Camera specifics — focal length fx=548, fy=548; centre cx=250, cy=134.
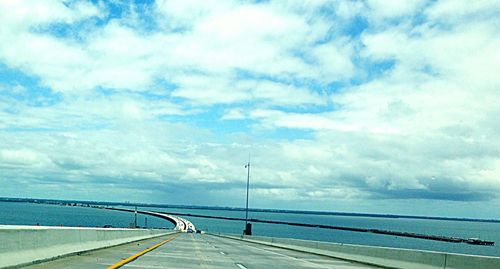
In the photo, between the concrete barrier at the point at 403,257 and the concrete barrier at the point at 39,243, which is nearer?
the concrete barrier at the point at 39,243

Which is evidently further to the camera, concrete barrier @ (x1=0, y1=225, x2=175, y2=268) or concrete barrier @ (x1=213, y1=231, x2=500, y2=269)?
concrete barrier @ (x1=213, y1=231, x2=500, y2=269)

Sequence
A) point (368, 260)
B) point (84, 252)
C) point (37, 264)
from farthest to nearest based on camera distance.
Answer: point (368, 260), point (84, 252), point (37, 264)

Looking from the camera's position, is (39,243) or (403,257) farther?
(403,257)

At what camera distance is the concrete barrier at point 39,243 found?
37.3 ft

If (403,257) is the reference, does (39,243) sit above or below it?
above

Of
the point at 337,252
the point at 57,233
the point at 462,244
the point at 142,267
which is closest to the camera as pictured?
the point at 142,267

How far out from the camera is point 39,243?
13.6 m

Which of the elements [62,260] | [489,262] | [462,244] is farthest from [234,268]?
[462,244]

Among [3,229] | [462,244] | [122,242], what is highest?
[3,229]

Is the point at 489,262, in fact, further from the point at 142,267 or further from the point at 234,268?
the point at 142,267

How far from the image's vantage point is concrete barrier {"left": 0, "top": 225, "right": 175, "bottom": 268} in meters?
11.4

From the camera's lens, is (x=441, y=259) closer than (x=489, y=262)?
No

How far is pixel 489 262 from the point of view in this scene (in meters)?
13.5

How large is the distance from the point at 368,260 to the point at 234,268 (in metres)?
8.38
